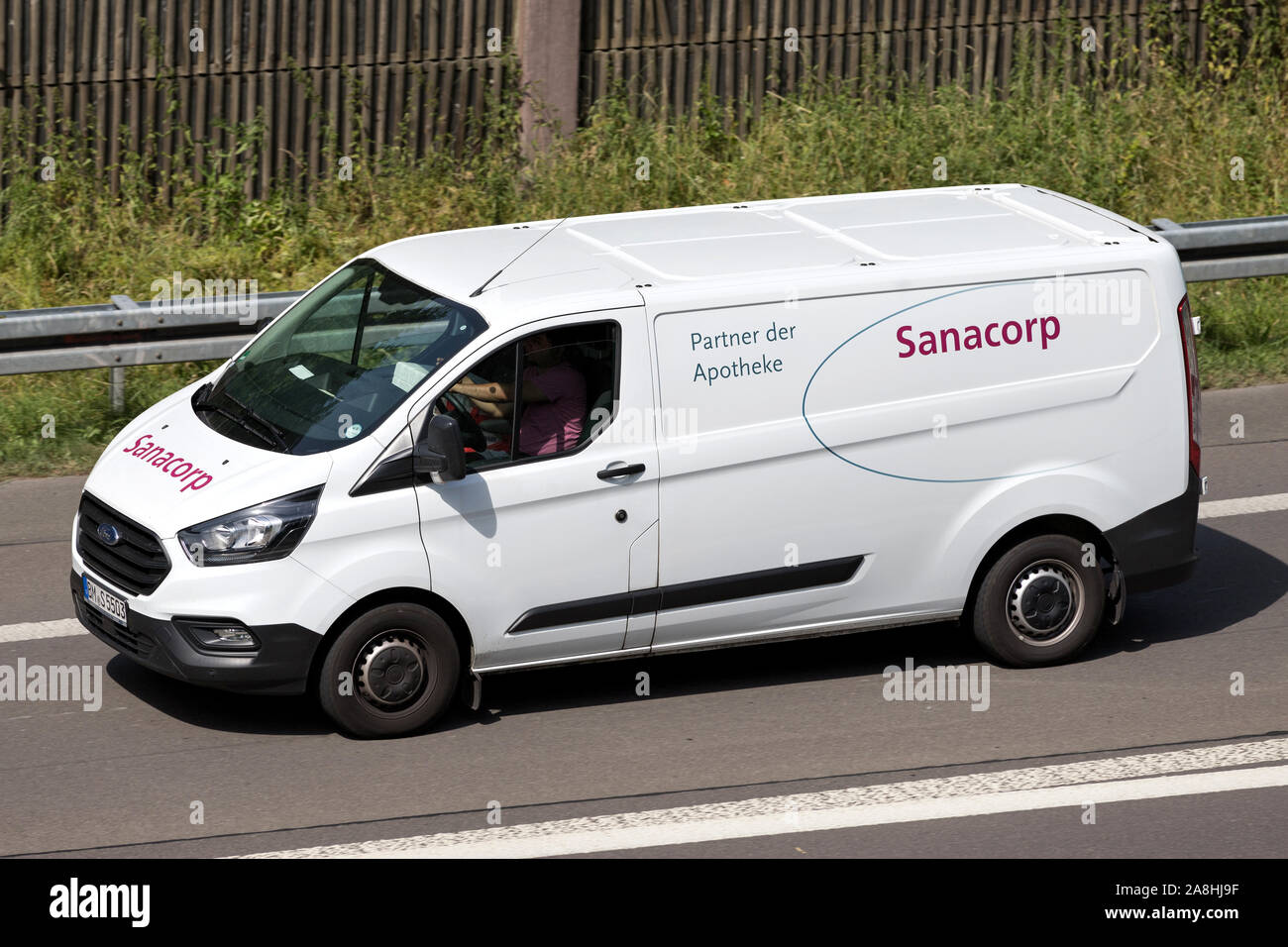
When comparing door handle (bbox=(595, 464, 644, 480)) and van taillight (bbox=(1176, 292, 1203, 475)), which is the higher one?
van taillight (bbox=(1176, 292, 1203, 475))

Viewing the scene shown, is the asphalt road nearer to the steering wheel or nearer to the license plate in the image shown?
the license plate

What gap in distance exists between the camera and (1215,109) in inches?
558

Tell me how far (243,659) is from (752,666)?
2338 millimetres

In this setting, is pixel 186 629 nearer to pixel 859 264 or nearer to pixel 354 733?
pixel 354 733

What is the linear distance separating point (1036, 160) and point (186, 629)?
895cm

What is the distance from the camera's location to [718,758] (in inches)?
265

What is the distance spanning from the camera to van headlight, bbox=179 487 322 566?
21.2 ft

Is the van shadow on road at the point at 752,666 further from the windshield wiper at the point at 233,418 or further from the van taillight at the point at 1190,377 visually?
the windshield wiper at the point at 233,418

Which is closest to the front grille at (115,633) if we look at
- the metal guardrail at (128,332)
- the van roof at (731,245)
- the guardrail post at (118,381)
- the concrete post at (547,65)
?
the van roof at (731,245)

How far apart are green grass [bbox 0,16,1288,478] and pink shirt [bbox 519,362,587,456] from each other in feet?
15.8

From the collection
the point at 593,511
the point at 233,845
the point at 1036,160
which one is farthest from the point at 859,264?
the point at 1036,160

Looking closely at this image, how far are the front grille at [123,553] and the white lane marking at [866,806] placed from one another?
50.6 inches

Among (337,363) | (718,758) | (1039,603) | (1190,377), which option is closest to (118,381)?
(337,363)

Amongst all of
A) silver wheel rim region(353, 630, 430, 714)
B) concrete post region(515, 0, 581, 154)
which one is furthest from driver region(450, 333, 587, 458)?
concrete post region(515, 0, 581, 154)
